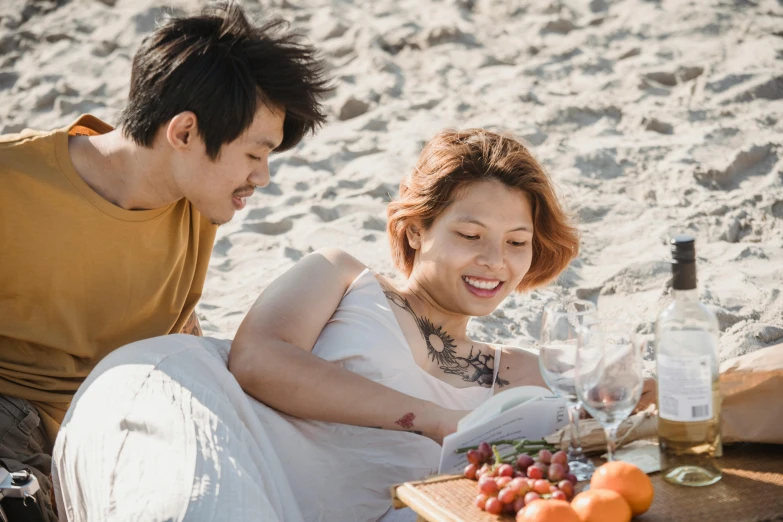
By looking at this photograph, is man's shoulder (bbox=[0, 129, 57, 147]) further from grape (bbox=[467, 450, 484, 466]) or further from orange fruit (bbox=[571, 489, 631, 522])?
orange fruit (bbox=[571, 489, 631, 522])

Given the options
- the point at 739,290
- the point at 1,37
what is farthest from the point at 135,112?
the point at 1,37

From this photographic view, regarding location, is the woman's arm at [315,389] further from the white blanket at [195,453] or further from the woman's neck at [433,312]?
the woman's neck at [433,312]

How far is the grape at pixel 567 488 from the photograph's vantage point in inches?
66.7

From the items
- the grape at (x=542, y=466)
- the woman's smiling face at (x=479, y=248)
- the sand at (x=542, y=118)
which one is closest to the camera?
the grape at (x=542, y=466)

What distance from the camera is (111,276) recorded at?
286 centimetres

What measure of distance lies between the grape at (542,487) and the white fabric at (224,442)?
56 cm

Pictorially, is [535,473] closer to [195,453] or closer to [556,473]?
[556,473]

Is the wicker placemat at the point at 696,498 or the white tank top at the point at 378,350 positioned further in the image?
the white tank top at the point at 378,350

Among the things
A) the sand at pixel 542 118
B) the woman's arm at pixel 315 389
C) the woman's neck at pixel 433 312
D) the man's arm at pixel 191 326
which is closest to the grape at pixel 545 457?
the woman's arm at pixel 315 389

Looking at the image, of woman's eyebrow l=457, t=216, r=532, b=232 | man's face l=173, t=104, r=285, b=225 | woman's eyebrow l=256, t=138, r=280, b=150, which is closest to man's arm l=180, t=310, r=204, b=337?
man's face l=173, t=104, r=285, b=225

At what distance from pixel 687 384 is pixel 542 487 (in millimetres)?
338

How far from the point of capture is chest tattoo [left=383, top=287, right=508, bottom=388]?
2709 mm

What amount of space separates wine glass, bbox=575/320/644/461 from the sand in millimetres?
1884

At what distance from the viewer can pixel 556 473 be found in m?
1.74
